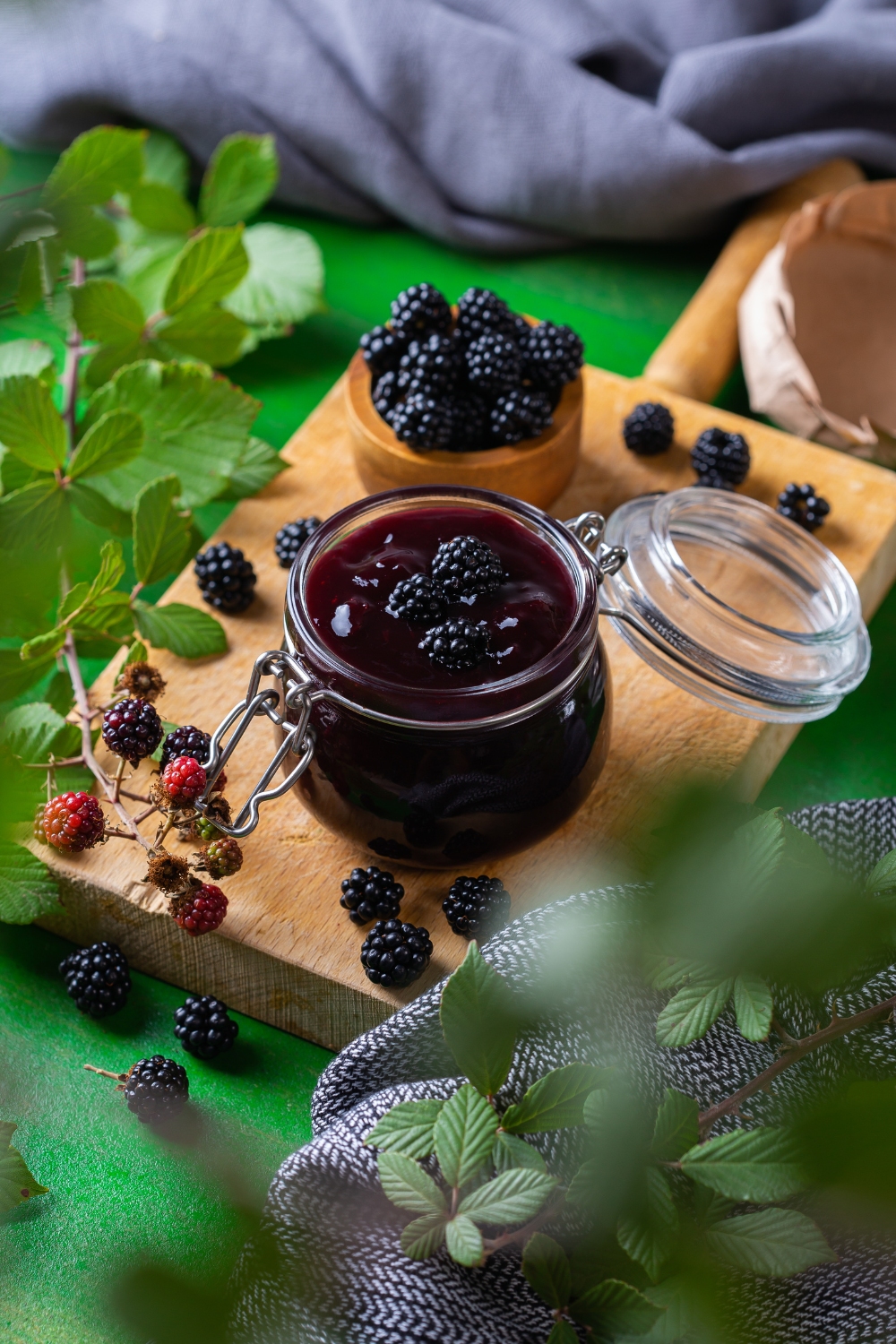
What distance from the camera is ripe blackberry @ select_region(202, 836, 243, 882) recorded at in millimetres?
926

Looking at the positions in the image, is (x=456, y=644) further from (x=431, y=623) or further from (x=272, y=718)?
(x=272, y=718)

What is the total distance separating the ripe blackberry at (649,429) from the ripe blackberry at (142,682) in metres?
0.70

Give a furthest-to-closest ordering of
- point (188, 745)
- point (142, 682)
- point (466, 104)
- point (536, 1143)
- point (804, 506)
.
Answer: point (466, 104)
point (804, 506)
point (142, 682)
point (188, 745)
point (536, 1143)

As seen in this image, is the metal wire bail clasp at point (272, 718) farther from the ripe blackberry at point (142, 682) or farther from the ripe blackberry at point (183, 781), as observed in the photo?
the ripe blackberry at point (142, 682)

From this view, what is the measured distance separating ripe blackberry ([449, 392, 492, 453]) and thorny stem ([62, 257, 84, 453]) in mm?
500

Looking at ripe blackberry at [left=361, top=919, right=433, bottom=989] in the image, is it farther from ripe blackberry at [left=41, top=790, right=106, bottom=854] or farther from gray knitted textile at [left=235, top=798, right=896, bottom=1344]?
ripe blackberry at [left=41, top=790, right=106, bottom=854]

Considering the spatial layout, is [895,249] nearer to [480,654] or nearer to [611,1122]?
[480,654]

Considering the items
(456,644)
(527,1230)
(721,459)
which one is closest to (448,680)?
(456,644)

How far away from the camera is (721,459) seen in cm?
142

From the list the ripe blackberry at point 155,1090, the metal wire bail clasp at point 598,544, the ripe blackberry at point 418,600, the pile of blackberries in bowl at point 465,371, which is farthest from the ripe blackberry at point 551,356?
the ripe blackberry at point 155,1090

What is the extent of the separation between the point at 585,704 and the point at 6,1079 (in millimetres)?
723

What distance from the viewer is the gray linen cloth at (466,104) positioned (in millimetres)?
1823

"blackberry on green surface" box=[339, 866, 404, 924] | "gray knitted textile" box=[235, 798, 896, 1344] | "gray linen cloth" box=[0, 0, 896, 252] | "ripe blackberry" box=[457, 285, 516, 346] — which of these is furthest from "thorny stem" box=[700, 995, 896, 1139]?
"gray linen cloth" box=[0, 0, 896, 252]

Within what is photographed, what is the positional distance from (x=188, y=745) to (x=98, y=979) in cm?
24
